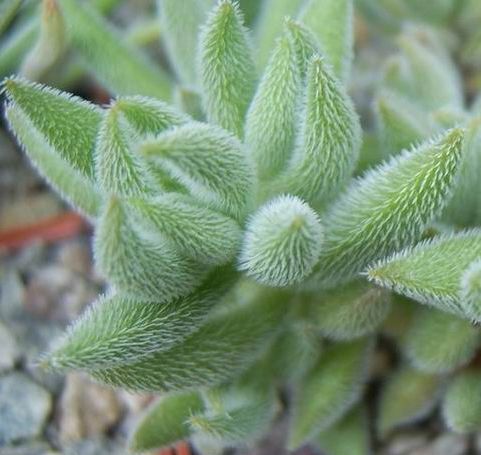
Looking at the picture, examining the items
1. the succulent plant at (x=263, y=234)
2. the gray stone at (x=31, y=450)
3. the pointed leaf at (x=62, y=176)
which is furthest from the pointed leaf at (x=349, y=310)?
the gray stone at (x=31, y=450)

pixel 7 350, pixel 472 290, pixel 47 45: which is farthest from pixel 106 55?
pixel 472 290

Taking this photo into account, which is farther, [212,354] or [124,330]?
[212,354]

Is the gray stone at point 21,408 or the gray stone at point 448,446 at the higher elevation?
the gray stone at point 448,446

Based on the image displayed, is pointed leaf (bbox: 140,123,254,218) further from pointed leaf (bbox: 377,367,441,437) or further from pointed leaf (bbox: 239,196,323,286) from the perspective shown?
pointed leaf (bbox: 377,367,441,437)

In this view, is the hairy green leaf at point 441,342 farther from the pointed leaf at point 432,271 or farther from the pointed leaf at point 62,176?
the pointed leaf at point 62,176

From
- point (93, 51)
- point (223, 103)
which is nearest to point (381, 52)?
point (93, 51)

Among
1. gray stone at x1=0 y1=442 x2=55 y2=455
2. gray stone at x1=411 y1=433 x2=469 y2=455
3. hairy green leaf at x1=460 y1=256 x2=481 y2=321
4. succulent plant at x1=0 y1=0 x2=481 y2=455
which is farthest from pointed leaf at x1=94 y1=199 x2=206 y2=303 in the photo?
gray stone at x1=411 y1=433 x2=469 y2=455

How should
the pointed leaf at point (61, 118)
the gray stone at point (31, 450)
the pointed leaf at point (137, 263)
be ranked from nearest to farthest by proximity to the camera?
1. the pointed leaf at point (137, 263)
2. the pointed leaf at point (61, 118)
3. the gray stone at point (31, 450)

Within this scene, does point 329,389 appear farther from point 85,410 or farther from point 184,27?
point 184,27
